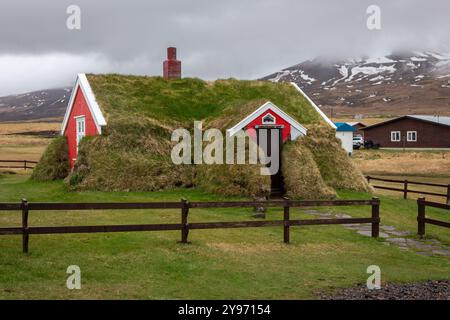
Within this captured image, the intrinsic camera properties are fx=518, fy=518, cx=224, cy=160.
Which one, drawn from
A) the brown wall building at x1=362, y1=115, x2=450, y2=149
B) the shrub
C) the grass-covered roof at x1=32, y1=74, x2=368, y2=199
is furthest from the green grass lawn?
the brown wall building at x1=362, y1=115, x2=450, y2=149

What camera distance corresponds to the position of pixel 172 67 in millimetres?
30859

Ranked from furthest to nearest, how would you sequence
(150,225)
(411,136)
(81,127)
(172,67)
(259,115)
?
(411,136) → (172,67) → (81,127) → (259,115) → (150,225)

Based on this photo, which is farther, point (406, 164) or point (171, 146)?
point (406, 164)

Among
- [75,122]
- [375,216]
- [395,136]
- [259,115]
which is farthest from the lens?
[395,136]

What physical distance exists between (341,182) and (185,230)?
13.6 meters

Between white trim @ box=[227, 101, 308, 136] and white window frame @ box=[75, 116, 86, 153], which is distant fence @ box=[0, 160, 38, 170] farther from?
white trim @ box=[227, 101, 308, 136]

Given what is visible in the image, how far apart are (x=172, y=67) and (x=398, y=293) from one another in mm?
24024

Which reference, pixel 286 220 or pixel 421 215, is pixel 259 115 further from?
pixel 286 220

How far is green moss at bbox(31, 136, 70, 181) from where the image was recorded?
90.5ft

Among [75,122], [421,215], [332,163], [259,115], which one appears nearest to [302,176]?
[332,163]

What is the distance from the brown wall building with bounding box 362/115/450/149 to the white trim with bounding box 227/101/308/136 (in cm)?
4818

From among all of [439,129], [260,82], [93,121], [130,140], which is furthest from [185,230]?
[439,129]

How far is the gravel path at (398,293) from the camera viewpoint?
8.63 metres

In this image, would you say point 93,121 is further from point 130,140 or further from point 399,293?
point 399,293
